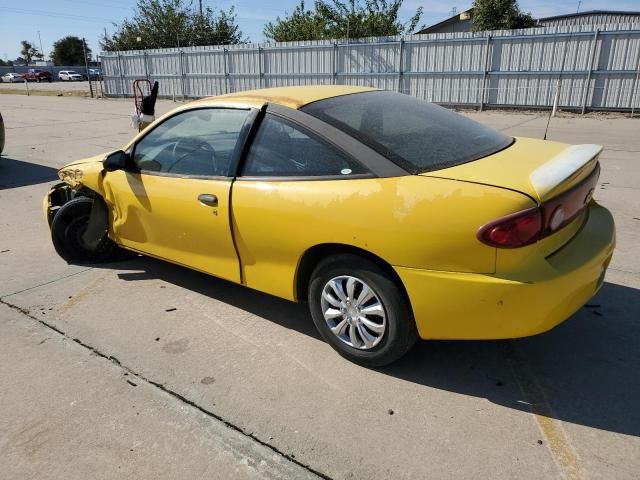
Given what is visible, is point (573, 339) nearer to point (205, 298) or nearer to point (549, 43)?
point (205, 298)

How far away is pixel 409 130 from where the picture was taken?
126 inches

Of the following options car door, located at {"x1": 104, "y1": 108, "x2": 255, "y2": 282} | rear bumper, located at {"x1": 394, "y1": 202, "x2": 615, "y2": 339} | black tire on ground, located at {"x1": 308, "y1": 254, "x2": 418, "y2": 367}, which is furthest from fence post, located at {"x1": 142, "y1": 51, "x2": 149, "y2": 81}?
rear bumper, located at {"x1": 394, "y1": 202, "x2": 615, "y2": 339}

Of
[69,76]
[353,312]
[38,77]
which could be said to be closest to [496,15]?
[353,312]

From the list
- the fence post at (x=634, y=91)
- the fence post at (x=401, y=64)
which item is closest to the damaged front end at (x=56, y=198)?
the fence post at (x=634, y=91)

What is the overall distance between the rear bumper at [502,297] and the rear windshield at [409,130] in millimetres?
632

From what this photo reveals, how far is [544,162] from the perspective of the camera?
2924 mm

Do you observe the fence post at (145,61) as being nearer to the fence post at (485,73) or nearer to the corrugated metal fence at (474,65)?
the corrugated metal fence at (474,65)

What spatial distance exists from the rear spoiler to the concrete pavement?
3.66 ft

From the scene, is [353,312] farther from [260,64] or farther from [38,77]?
[38,77]

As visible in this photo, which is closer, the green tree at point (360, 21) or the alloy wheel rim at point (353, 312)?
the alloy wheel rim at point (353, 312)

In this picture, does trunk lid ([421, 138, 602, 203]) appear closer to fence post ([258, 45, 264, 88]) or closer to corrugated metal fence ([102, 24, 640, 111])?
corrugated metal fence ([102, 24, 640, 111])

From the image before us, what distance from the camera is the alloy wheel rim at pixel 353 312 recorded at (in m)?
2.88

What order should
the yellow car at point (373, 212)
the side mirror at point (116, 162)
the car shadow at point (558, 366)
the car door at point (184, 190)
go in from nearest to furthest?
the yellow car at point (373, 212), the car shadow at point (558, 366), the car door at point (184, 190), the side mirror at point (116, 162)

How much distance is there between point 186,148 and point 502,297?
99.0 inches
